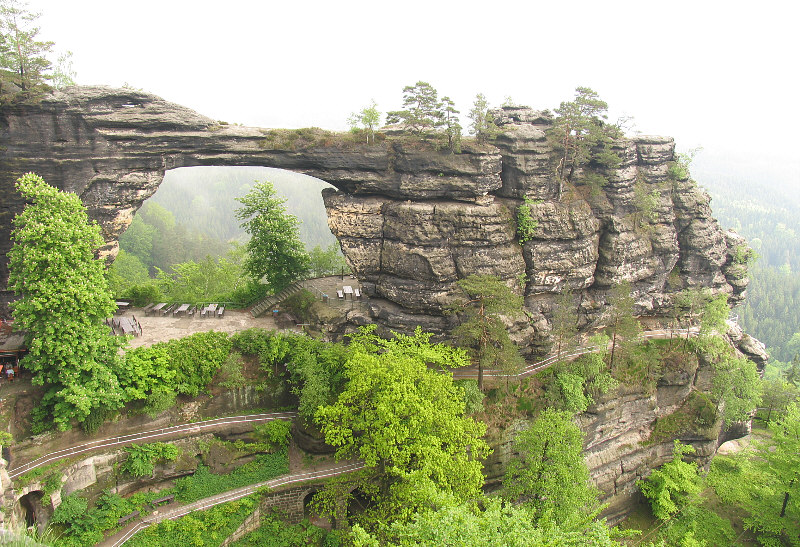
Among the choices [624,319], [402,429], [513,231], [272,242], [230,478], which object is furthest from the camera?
[272,242]

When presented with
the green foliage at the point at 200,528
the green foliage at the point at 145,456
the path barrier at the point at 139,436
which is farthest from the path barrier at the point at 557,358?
the green foliage at the point at 145,456

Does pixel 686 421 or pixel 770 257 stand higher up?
pixel 686 421

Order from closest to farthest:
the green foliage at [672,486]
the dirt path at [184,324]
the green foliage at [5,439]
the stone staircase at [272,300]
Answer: the green foliage at [5,439]
the dirt path at [184,324]
the green foliage at [672,486]
the stone staircase at [272,300]

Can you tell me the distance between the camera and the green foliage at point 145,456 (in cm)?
2244

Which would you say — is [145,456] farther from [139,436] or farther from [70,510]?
[70,510]

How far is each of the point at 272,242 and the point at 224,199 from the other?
103 metres

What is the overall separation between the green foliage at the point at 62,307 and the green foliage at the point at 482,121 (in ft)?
73.3

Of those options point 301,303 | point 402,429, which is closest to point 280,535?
point 402,429

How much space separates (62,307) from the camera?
20.8 metres

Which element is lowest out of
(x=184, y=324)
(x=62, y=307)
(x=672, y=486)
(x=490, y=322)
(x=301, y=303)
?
(x=672, y=486)

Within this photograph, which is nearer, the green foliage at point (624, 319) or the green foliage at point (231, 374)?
the green foliage at point (231, 374)

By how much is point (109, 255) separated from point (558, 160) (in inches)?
1133

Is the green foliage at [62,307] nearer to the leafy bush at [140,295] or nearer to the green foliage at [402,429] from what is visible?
the leafy bush at [140,295]

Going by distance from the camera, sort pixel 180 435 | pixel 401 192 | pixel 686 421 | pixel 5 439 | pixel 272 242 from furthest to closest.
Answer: pixel 686 421
pixel 272 242
pixel 401 192
pixel 180 435
pixel 5 439
